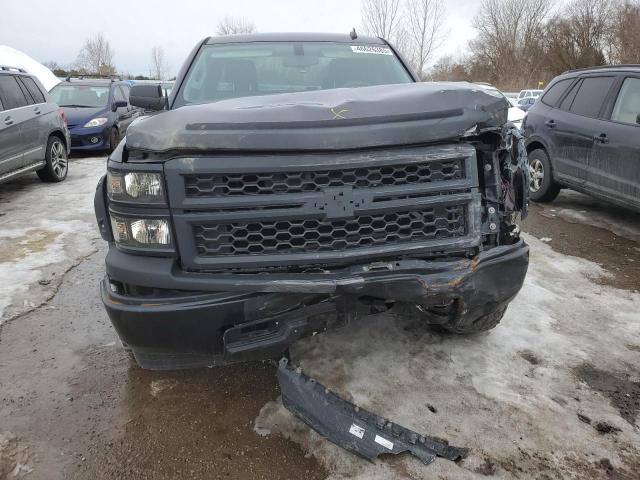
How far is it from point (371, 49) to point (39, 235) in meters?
4.03

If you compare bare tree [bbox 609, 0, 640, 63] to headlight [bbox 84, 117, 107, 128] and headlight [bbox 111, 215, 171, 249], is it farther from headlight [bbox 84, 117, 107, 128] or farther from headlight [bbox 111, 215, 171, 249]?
headlight [bbox 111, 215, 171, 249]

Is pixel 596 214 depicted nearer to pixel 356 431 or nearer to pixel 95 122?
pixel 356 431

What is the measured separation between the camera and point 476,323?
8.71ft

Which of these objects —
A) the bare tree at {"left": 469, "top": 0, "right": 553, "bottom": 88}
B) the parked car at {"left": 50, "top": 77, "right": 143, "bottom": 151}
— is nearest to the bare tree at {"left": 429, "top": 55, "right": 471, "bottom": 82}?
the bare tree at {"left": 469, "top": 0, "right": 553, "bottom": 88}

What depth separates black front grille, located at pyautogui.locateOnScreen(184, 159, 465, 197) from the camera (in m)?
2.00

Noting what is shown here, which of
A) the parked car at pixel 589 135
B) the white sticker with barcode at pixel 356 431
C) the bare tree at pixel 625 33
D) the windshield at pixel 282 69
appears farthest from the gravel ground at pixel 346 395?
the bare tree at pixel 625 33

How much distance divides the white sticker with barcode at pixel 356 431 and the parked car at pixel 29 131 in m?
6.43

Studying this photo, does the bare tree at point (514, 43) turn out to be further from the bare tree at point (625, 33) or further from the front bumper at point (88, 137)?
the front bumper at point (88, 137)

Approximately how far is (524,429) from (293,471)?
109cm

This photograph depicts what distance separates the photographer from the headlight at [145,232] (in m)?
2.03

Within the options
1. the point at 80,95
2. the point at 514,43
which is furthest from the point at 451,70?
the point at 80,95

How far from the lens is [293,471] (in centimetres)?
202

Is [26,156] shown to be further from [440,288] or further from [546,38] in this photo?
[546,38]

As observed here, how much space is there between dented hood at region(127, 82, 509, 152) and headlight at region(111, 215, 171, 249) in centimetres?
A: 31
